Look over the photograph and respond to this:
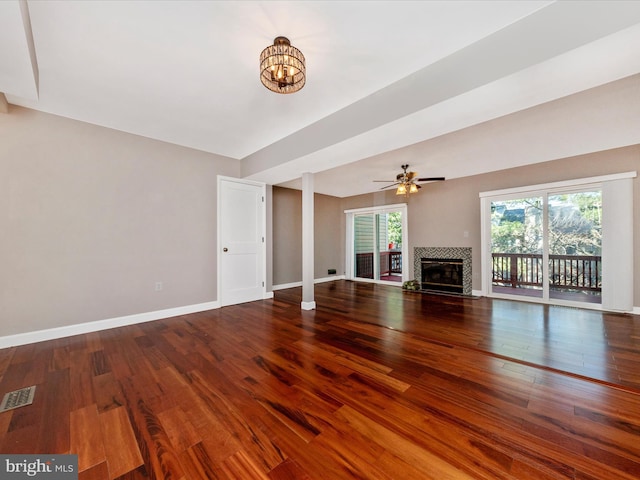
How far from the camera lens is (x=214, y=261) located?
169 inches

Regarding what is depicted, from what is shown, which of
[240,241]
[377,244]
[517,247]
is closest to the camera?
[240,241]

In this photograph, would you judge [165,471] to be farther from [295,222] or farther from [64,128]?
[295,222]

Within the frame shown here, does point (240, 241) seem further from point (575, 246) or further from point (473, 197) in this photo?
point (575, 246)

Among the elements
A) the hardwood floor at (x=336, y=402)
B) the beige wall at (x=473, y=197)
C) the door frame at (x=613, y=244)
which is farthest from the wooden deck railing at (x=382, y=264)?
the hardwood floor at (x=336, y=402)

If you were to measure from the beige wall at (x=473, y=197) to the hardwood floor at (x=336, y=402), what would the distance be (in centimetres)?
237

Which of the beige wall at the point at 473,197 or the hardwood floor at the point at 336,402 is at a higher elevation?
the beige wall at the point at 473,197

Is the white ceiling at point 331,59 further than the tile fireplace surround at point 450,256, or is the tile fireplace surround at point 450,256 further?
the tile fireplace surround at point 450,256

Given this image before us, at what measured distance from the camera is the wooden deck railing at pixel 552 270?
13.6 feet

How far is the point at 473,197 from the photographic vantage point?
5273 mm

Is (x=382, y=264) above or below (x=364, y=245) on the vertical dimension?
below

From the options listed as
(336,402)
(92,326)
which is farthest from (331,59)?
(92,326)

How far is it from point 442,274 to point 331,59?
5.12 meters

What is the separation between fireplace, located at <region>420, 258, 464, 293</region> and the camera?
5486 mm

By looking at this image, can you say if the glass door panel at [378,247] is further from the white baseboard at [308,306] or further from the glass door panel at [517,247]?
the white baseboard at [308,306]
